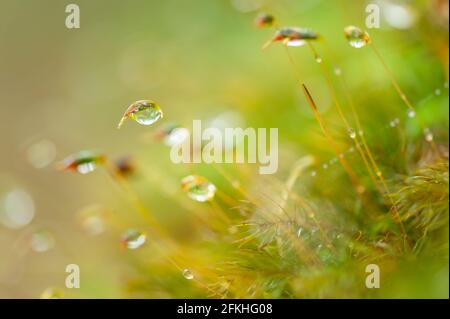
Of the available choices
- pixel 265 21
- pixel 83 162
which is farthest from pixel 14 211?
pixel 265 21

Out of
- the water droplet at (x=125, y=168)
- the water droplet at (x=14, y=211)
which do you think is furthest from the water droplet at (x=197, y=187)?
the water droplet at (x=14, y=211)

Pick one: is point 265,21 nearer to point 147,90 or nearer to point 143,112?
point 143,112

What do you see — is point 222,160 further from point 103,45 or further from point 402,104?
point 103,45

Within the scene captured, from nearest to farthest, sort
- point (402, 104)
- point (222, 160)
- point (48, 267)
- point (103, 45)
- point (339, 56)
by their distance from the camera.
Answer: point (402, 104) → point (222, 160) → point (339, 56) → point (48, 267) → point (103, 45)

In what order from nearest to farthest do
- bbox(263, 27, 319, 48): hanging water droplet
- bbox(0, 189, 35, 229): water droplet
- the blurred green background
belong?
bbox(263, 27, 319, 48): hanging water droplet
the blurred green background
bbox(0, 189, 35, 229): water droplet

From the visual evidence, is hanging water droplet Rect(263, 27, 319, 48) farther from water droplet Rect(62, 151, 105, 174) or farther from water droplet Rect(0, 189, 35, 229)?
water droplet Rect(0, 189, 35, 229)

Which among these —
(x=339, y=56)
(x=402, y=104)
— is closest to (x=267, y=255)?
(x=402, y=104)

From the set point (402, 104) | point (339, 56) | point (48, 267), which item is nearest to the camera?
point (402, 104)

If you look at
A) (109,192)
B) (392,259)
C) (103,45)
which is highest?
(103,45)

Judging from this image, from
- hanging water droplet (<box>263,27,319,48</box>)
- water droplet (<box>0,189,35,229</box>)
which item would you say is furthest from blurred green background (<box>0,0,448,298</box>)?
hanging water droplet (<box>263,27,319,48</box>)
